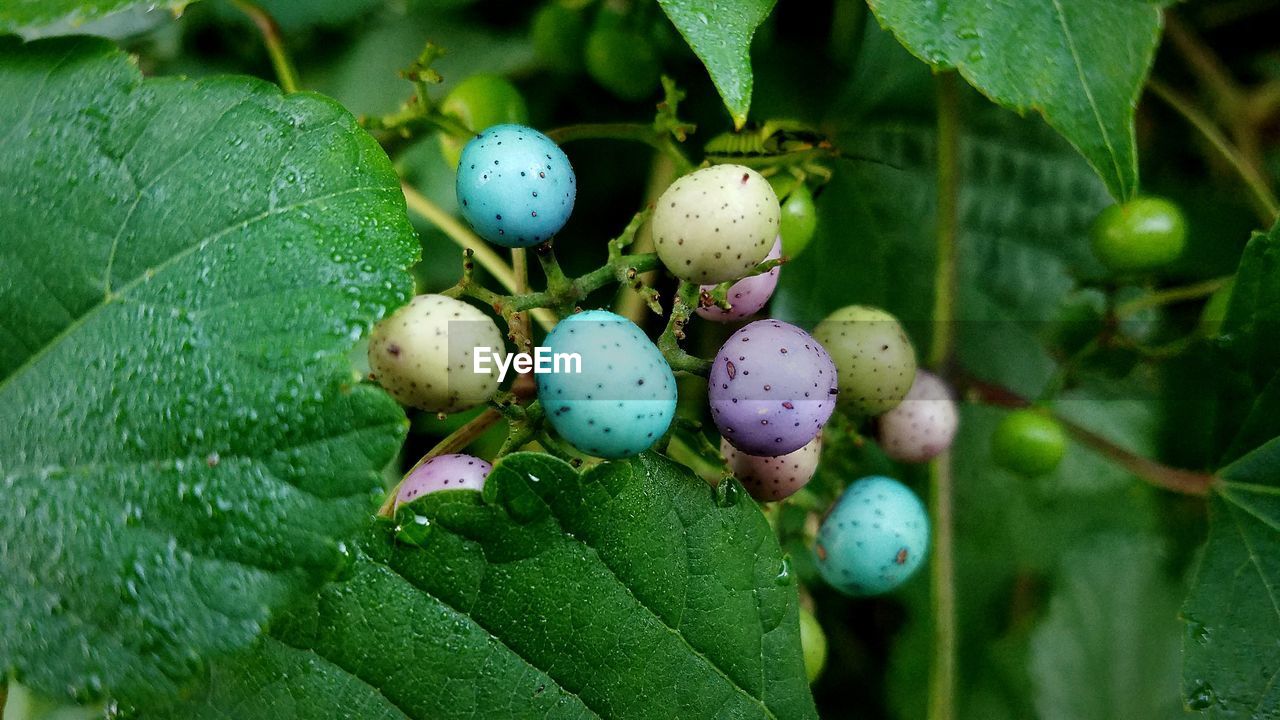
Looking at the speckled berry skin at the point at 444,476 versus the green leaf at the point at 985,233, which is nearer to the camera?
the speckled berry skin at the point at 444,476

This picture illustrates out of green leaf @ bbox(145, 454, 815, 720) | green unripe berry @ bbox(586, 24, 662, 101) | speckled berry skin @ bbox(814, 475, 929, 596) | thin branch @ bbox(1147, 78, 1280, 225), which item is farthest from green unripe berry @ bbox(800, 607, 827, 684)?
thin branch @ bbox(1147, 78, 1280, 225)

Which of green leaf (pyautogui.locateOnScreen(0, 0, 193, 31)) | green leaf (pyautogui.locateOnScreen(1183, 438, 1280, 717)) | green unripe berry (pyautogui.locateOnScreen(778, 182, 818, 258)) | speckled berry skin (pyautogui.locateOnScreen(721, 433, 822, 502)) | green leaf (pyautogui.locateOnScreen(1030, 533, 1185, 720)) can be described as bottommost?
green leaf (pyautogui.locateOnScreen(1030, 533, 1185, 720))

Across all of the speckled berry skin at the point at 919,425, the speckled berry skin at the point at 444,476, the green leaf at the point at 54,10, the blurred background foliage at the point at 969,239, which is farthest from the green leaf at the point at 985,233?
the green leaf at the point at 54,10

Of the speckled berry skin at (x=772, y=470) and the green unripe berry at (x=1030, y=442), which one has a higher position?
the speckled berry skin at (x=772, y=470)

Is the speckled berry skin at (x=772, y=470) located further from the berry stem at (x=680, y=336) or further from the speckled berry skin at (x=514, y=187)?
the speckled berry skin at (x=514, y=187)

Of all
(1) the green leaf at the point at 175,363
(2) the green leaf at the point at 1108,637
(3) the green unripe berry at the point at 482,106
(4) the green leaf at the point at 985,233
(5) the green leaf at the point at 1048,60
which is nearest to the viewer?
(1) the green leaf at the point at 175,363

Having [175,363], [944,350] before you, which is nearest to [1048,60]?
[944,350]

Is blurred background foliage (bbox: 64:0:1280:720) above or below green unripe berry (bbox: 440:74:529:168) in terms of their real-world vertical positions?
below

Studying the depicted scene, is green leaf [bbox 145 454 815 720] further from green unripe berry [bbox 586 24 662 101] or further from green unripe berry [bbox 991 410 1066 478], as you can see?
green unripe berry [bbox 586 24 662 101]
